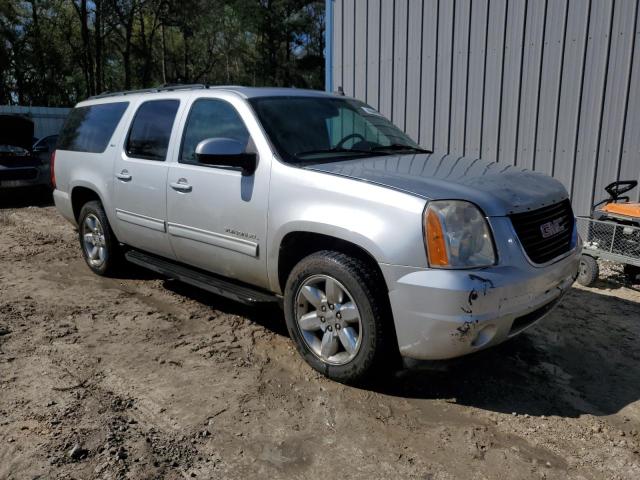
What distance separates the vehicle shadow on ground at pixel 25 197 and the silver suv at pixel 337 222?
662cm

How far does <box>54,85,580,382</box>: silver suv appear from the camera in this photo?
9.23 ft

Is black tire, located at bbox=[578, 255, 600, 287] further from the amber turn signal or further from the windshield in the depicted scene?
the amber turn signal

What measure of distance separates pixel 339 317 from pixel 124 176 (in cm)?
264

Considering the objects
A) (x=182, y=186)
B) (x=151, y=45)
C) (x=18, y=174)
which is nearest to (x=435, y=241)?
(x=182, y=186)

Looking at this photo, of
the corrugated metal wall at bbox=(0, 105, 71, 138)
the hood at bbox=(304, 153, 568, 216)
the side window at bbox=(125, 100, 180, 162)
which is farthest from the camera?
the corrugated metal wall at bbox=(0, 105, 71, 138)

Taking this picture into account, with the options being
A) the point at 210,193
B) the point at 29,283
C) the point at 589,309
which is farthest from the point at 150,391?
the point at 589,309

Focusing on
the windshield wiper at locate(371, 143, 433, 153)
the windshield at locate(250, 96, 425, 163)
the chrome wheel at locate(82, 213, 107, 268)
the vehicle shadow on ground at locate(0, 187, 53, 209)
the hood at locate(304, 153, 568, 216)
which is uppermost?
the windshield at locate(250, 96, 425, 163)

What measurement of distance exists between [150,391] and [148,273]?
272cm

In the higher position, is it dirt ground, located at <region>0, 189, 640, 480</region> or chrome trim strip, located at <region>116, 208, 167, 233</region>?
chrome trim strip, located at <region>116, 208, 167, 233</region>

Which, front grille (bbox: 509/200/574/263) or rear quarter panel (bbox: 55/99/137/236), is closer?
front grille (bbox: 509/200/574/263)

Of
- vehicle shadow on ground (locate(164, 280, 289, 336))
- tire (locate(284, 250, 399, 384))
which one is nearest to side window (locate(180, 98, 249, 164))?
tire (locate(284, 250, 399, 384))

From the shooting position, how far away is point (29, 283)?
17.7 feet

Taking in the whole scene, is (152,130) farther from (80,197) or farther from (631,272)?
(631,272)

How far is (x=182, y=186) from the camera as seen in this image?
412 centimetres
